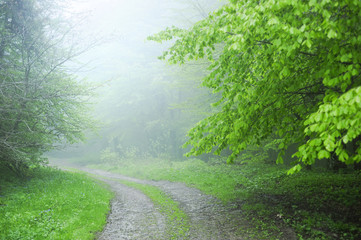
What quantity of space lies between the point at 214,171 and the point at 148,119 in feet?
77.9

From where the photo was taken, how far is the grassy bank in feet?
22.1

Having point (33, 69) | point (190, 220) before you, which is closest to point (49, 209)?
point (190, 220)

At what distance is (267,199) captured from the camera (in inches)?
387

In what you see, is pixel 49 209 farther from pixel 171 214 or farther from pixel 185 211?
pixel 185 211

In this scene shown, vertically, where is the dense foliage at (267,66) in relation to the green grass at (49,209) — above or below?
above

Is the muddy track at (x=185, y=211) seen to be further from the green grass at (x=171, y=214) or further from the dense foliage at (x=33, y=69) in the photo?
the dense foliage at (x=33, y=69)

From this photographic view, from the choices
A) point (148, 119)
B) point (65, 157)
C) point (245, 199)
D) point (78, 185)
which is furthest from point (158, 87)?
point (245, 199)

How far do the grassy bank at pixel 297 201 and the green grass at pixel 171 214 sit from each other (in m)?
2.36

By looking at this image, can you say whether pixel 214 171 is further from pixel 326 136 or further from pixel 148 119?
pixel 148 119

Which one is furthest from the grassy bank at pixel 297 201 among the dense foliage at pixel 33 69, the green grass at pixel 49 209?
the dense foliage at pixel 33 69

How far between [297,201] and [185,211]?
4650 mm

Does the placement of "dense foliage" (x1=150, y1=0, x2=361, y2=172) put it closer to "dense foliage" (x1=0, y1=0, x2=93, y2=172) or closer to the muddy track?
the muddy track

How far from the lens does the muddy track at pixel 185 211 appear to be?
25.0 ft

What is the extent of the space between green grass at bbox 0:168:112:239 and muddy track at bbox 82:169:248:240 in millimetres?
709
